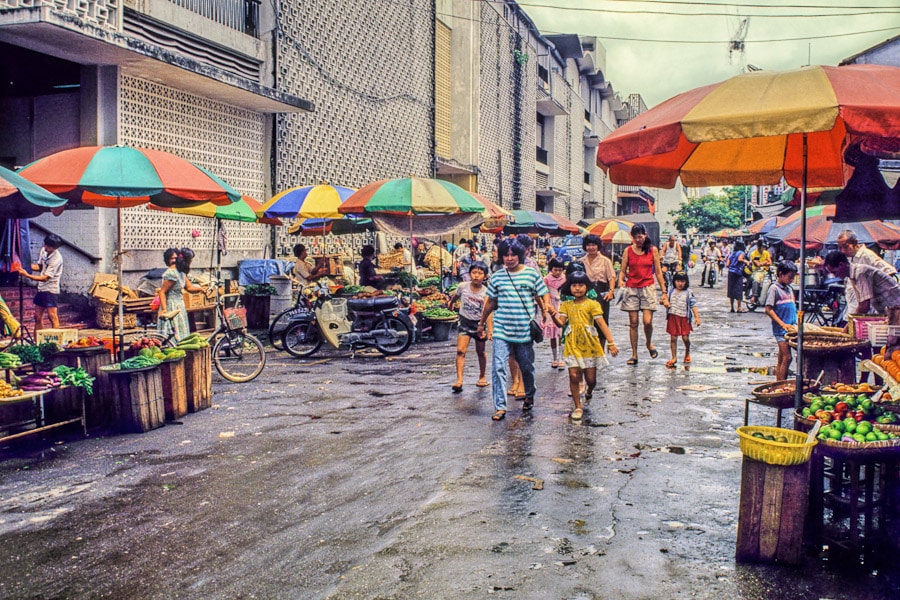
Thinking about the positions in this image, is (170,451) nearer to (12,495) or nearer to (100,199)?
(12,495)

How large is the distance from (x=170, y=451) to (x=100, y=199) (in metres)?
3.82

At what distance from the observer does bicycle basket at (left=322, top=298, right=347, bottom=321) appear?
511 inches

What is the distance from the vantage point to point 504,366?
8.02 metres

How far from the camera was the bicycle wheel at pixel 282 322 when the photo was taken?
1320cm

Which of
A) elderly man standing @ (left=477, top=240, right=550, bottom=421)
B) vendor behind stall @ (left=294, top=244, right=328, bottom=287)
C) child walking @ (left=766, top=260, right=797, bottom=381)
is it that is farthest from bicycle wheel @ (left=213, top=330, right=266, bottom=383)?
child walking @ (left=766, top=260, right=797, bottom=381)

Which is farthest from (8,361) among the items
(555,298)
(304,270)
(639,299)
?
(304,270)

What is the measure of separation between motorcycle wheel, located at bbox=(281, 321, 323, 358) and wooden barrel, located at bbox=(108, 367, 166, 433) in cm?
522

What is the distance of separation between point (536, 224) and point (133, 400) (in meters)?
18.8

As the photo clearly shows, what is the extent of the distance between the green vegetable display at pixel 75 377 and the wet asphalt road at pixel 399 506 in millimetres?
500

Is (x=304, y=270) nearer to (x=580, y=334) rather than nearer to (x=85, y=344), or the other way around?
(x=85, y=344)

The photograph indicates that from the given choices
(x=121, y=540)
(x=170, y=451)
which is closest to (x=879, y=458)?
(x=121, y=540)

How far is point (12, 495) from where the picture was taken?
229 inches

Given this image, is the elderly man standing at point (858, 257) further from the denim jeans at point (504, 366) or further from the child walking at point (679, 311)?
the denim jeans at point (504, 366)

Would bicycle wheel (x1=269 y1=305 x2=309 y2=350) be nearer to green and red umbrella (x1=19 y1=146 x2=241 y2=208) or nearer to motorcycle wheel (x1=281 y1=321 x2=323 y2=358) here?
motorcycle wheel (x1=281 y1=321 x2=323 y2=358)
